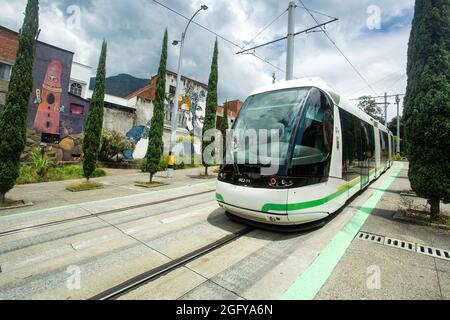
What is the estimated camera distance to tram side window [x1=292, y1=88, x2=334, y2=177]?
400 centimetres

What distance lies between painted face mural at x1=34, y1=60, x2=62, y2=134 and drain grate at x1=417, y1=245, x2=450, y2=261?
20.2 meters

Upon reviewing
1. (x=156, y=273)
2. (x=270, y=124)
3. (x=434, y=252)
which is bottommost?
(x=156, y=273)

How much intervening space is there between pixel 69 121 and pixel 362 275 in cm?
2002

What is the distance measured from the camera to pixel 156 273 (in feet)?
9.59

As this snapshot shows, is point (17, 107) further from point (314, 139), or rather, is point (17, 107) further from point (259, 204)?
point (314, 139)

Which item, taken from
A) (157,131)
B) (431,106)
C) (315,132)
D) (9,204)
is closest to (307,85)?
(315,132)

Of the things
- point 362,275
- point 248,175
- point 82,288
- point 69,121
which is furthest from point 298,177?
point 69,121

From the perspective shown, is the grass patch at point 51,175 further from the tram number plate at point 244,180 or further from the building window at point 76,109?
the tram number plate at point 244,180

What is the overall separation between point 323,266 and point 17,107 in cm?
880

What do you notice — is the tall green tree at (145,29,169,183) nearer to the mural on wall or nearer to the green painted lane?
the green painted lane
